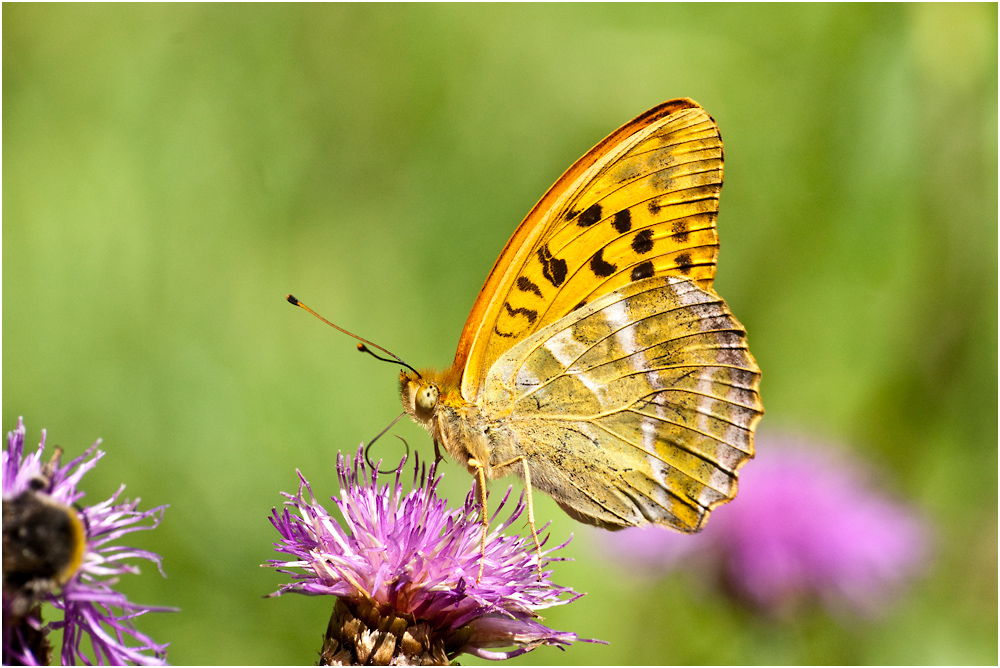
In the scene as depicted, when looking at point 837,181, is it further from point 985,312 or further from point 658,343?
point 658,343

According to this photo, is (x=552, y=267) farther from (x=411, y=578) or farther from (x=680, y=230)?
(x=411, y=578)

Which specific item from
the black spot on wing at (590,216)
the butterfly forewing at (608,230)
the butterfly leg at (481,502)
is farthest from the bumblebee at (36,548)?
the black spot on wing at (590,216)

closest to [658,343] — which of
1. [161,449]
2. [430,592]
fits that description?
[430,592]

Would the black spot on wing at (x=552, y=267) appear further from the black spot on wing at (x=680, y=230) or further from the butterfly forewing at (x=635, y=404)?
the black spot on wing at (x=680, y=230)

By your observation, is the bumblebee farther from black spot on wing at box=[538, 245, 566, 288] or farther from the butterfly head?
black spot on wing at box=[538, 245, 566, 288]

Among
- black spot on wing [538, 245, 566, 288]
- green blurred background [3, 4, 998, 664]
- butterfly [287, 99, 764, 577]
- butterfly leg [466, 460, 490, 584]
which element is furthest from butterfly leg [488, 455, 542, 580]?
green blurred background [3, 4, 998, 664]
